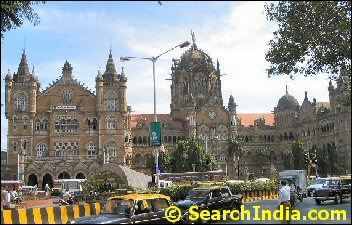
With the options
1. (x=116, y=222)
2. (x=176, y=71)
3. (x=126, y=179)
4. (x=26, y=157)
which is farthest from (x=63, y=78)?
(x=116, y=222)

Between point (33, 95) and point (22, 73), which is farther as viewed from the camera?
point (22, 73)

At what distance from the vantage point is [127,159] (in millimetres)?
86062

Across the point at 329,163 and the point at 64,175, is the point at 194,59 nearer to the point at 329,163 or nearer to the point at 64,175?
the point at 329,163

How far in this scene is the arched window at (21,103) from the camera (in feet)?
258

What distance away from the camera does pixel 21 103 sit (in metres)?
78.7

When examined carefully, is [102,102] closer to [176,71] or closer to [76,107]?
[76,107]

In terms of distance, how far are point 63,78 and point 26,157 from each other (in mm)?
13338

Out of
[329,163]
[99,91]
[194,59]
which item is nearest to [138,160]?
[99,91]

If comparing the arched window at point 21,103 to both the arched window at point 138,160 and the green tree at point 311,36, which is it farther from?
the green tree at point 311,36

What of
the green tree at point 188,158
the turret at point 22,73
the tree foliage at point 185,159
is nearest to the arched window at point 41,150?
the turret at point 22,73

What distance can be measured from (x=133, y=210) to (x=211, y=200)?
6184 millimetres

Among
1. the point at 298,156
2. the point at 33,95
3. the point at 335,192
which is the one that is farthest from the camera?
the point at 298,156

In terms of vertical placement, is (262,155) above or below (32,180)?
above

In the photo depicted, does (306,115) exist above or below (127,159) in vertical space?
above
